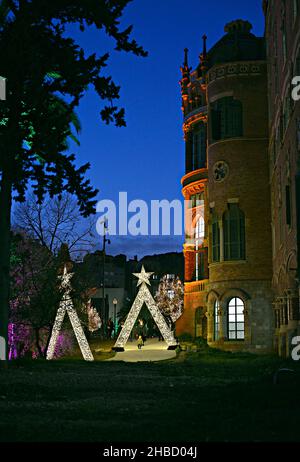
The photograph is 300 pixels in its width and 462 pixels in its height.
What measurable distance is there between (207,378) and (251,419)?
24.7 feet

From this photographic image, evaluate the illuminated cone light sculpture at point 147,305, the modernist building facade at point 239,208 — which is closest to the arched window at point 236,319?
the modernist building facade at point 239,208

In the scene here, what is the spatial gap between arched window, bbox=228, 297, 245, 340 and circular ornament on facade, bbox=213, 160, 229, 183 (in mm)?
6300

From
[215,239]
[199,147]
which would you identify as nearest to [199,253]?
[215,239]

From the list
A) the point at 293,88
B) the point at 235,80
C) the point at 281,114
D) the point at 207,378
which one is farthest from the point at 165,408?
the point at 235,80

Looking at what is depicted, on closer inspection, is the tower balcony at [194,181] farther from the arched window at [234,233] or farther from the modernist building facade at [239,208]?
the arched window at [234,233]

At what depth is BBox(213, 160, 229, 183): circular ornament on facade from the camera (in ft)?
117

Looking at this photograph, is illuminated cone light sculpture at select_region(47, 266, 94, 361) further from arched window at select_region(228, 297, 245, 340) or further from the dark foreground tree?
the dark foreground tree

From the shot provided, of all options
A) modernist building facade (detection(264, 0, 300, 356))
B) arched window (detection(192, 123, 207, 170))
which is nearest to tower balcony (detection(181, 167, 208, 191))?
arched window (detection(192, 123, 207, 170))

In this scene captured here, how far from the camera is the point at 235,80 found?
3591cm

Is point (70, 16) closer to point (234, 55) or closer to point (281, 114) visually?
point (281, 114)

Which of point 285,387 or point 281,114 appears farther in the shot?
point 281,114

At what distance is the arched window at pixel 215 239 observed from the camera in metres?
35.4

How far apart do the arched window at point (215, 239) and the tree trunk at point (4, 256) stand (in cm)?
1969

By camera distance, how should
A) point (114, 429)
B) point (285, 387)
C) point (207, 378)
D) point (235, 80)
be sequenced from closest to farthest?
point (114, 429), point (285, 387), point (207, 378), point (235, 80)
